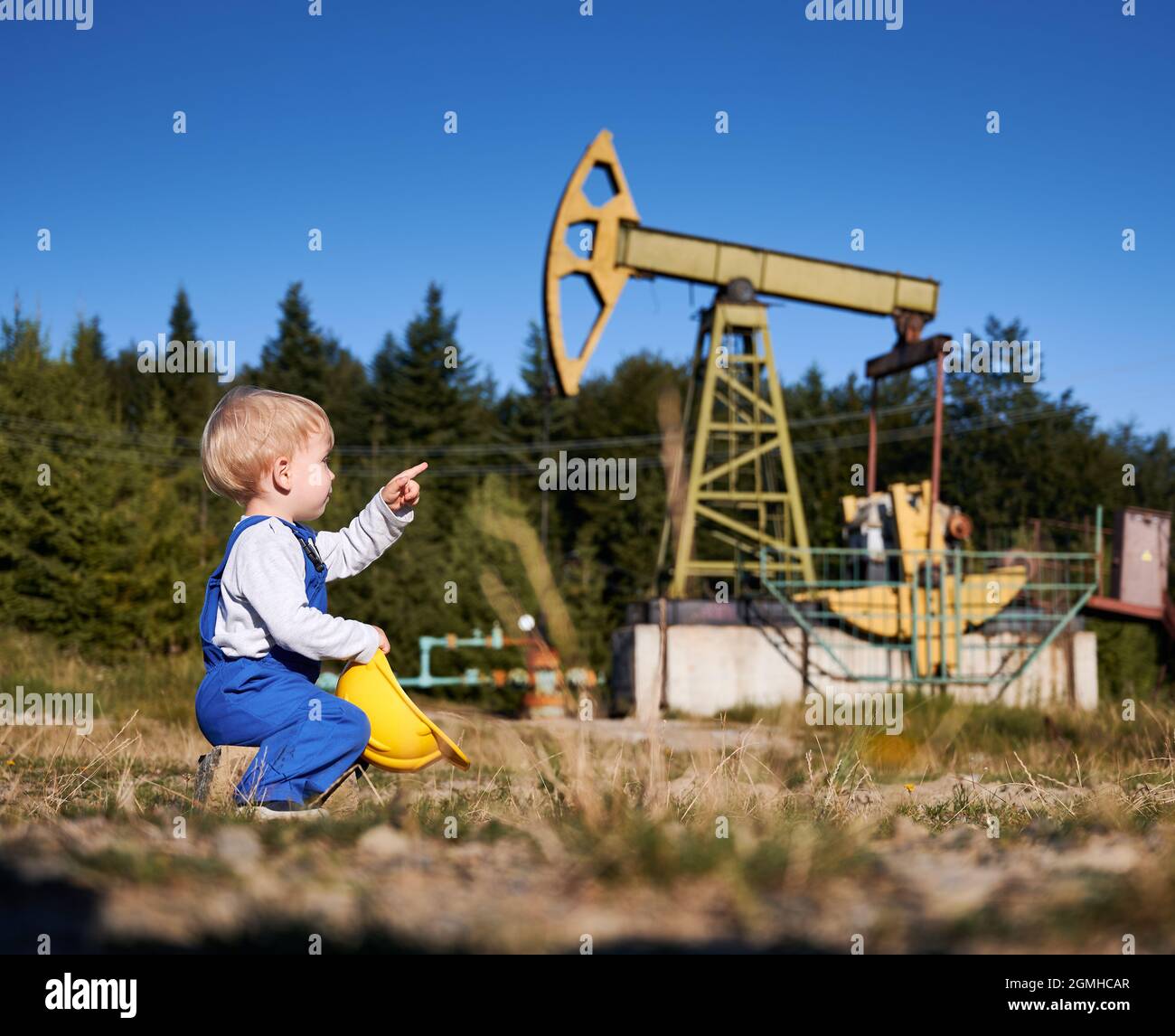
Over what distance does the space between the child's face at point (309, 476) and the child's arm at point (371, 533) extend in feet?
0.79

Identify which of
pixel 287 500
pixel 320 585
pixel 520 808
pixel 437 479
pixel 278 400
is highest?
pixel 437 479

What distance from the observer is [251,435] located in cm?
285

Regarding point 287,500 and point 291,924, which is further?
point 287,500

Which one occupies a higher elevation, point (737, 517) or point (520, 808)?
point (737, 517)

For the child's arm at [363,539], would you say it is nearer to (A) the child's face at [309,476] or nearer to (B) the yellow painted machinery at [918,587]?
(A) the child's face at [309,476]

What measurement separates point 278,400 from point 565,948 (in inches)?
77.7

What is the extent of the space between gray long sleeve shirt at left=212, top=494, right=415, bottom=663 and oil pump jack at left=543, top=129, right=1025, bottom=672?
8445 mm

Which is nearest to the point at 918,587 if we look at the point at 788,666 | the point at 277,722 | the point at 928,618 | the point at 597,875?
the point at 928,618

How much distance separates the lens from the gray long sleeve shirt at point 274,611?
2645 millimetres

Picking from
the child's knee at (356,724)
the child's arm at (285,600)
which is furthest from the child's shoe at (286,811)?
the child's arm at (285,600)
